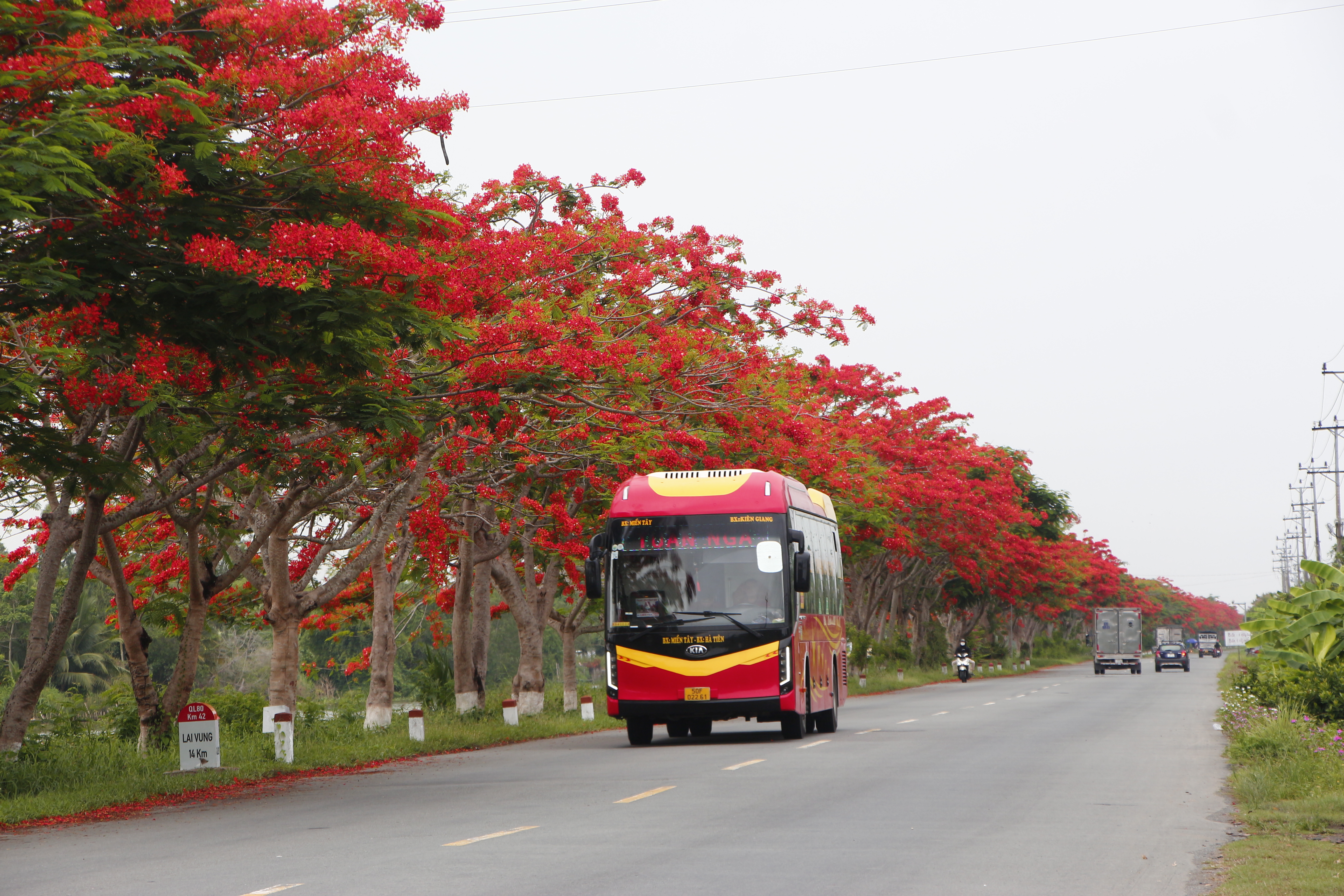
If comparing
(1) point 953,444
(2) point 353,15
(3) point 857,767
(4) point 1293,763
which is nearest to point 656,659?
(3) point 857,767

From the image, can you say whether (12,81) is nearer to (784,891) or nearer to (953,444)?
(784,891)

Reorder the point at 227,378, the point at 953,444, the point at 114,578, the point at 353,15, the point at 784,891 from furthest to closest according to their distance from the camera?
the point at 953,444, the point at 114,578, the point at 227,378, the point at 353,15, the point at 784,891

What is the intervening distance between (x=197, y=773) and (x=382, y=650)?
24.3 feet

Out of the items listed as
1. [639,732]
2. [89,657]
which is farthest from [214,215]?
[89,657]

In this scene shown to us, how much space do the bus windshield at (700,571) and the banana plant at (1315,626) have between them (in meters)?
8.21

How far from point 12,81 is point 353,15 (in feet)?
12.0

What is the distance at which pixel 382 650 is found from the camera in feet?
74.6

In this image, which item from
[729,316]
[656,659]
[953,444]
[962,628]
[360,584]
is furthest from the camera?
[962,628]

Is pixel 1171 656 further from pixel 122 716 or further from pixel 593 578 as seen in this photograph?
pixel 122 716

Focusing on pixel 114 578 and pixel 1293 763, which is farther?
pixel 114 578

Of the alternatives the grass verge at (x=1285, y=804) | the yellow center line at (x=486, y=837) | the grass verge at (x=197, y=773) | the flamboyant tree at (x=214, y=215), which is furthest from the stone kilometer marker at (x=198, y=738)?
the grass verge at (x=1285, y=804)

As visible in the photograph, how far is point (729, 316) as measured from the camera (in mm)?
25938

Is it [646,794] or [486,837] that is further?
[646,794]

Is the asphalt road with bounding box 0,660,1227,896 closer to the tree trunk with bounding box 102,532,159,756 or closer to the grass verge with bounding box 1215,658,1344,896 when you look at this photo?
the grass verge with bounding box 1215,658,1344,896
